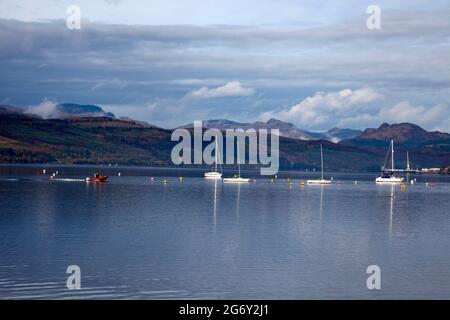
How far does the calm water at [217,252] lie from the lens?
35.2 meters

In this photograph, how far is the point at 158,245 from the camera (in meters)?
49.2

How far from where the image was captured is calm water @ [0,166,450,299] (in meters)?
35.2

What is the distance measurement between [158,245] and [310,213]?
34945 mm

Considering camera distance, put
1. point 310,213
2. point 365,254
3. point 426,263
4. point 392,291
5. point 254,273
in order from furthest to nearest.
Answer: point 310,213, point 365,254, point 426,263, point 254,273, point 392,291

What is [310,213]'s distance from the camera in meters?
81.3

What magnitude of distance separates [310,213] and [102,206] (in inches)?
919

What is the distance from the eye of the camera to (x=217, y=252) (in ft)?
154

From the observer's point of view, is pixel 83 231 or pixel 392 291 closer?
pixel 392 291

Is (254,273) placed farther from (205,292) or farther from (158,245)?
(158,245)

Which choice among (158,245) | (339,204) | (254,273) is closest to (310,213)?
(339,204)
